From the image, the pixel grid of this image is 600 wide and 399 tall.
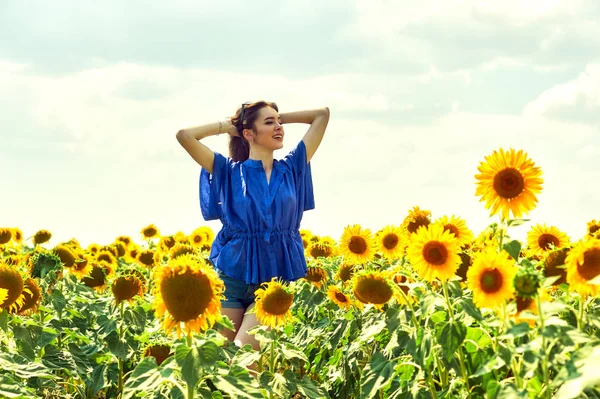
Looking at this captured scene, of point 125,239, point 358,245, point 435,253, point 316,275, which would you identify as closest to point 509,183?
point 435,253

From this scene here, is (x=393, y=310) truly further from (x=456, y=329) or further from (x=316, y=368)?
(x=316, y=368)

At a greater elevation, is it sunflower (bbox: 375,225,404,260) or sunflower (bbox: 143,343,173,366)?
sunflower (bbox: 375,225,404,260)

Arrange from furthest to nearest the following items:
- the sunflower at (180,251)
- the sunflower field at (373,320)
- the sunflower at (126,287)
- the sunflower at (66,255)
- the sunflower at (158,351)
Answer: the sunflower at (180,251) → the sunflower at (66,255) → the sunflower at (126,287) → the sunflower at (158,351) → the sunflower field at (373,320)

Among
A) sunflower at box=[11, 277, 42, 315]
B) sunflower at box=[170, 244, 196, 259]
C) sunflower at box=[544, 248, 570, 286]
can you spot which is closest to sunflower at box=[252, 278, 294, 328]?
sunflower at box=[544, 248, 570, 286]

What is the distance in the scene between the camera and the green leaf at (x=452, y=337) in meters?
3.19

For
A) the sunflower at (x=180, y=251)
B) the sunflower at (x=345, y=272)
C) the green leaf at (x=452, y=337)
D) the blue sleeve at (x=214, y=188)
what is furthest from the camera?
the sunflower at (x=180, y=251)

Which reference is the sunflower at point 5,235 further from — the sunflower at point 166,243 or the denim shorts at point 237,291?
the denim shorts at point 237,291

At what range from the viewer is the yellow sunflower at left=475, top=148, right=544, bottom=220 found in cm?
348

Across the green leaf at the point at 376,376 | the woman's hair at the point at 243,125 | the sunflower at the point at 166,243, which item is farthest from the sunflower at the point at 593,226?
the sunflower at the point at 166,243

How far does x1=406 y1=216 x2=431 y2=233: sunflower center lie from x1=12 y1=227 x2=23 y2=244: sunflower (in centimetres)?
640

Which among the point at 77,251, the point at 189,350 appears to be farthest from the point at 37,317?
the point at 189,350

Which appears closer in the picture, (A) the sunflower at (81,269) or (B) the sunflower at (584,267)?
(B) the sunflower at (584,267)

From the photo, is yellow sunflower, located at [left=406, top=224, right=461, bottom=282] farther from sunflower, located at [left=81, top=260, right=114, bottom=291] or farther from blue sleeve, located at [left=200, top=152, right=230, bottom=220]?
sunflower, located at [left=81, top=260, right=114, bottom=291]

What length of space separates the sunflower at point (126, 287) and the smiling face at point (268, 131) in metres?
1.71
